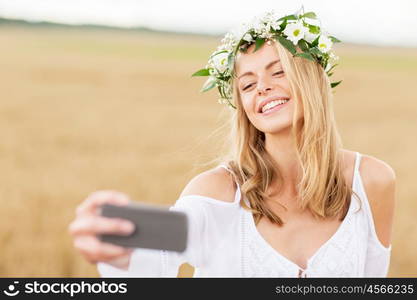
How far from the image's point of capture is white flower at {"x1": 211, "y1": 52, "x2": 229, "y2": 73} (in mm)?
3045

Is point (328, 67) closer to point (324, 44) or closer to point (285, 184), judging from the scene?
point (324, 44)

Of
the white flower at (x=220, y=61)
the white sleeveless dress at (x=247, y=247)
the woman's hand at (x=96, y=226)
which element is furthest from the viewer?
the white flower at (x=220, y=61)

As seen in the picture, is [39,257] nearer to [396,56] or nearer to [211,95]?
[211,95]

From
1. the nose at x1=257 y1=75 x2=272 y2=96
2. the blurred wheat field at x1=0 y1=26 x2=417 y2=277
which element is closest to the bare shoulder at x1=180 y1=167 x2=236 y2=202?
the nose at x1=257 y1=75 x2=272 y2=96

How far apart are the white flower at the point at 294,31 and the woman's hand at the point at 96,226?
1646 millimetres

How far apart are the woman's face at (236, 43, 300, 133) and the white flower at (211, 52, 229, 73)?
0.75ft

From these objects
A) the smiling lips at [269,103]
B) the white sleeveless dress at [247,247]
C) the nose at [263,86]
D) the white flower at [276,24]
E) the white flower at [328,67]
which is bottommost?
the white sleeveless dress at [247,247]

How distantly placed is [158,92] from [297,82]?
12.9 metres

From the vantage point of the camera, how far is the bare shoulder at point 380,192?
9.23ft

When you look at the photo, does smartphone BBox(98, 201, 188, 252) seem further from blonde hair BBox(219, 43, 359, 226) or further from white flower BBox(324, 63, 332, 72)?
white flower BBox(324, 63, 332, 72)

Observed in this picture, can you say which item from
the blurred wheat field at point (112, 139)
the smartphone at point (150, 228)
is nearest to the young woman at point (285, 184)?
the blurred wheat field at point (112, 139)

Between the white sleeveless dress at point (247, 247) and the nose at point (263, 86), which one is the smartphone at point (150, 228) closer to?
the white sleeveless dress at point (247, 247)

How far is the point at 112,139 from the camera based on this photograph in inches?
357

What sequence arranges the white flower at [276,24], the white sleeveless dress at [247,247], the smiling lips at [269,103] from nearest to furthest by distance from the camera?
the white sleeveless dress at [247,247] < the smiling lips at [269,103] < the white flower at [276,24]
